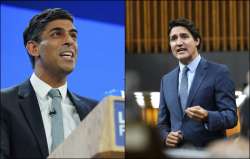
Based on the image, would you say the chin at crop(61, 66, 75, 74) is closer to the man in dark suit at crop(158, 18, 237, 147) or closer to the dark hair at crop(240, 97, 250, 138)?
the man in dark suit at crop(158, 18, 237, 147)

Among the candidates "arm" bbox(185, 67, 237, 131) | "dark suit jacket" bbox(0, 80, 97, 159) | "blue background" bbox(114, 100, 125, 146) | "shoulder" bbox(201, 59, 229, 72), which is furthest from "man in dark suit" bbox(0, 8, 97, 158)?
"shoulder" bbox(201, 59, 229, 72)

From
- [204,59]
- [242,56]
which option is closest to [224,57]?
[242,56]

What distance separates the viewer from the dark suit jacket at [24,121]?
6.31 ft

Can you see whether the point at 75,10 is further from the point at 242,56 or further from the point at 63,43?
the point at 242,56

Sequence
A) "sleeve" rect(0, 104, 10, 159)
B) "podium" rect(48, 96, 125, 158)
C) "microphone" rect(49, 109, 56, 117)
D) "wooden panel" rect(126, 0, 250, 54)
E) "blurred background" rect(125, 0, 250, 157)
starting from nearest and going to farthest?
"podium" rect(48, 96, 125, 158), "sleeve" rect(0, 104, 10, 159), "microphone" rect(49, 109, 56, 117), "blurred background" rect(125, 0, 250, 157), "wooden panel" rect(126, 0, 250, 54)

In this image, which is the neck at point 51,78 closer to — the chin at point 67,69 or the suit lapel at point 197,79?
the chin at point 67,69

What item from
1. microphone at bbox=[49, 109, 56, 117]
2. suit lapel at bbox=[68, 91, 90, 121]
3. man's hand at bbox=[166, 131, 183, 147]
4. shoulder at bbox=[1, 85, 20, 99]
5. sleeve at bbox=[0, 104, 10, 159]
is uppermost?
shoulder at bbox=[1, 85, 20, 99]

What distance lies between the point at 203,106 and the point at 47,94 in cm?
59

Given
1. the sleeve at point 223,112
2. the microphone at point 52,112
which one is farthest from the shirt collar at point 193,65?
the microphone at point 52,112

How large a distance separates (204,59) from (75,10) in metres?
0.58

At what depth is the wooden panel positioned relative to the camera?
2939mm

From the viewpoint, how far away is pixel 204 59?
2.28 meters

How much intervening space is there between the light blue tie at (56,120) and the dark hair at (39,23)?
14 cm

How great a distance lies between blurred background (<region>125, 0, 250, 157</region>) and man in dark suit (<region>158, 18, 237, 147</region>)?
67mm
